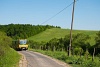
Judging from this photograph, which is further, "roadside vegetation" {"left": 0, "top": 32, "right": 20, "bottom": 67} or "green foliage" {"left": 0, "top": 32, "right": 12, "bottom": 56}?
"green foliage" {"left": 0, "top": 32, "right": 12, "bottom": 56}

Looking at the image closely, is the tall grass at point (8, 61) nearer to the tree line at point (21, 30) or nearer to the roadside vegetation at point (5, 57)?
the roadside vegetation at point (5, 57)

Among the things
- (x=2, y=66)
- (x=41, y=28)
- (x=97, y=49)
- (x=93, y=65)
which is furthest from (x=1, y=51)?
(x=41, y=28)

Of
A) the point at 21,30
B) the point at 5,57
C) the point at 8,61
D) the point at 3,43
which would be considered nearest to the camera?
the point at 8,61

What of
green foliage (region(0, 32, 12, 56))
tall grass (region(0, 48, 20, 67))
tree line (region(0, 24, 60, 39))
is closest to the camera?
tall grass (region(0, 48, 20, 67))

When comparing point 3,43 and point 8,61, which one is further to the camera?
point 3,43

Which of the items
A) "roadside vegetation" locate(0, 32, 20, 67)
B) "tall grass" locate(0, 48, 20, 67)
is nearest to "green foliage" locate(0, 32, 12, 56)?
"roadside vegetation" locate(0, 32, 20, 67)

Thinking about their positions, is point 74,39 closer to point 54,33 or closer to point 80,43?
point 80,43

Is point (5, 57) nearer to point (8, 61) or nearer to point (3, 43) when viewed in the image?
point (3, 43)

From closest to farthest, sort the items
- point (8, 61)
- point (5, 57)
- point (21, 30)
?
point (8, 61) → point (5, 57) → point (21, 30)

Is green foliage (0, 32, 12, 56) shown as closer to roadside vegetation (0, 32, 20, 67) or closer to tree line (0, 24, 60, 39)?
roadside vegetation (0, 32, 20, 67)

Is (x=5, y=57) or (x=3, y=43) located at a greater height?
(x=3, y=43)

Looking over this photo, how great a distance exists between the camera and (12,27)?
144m

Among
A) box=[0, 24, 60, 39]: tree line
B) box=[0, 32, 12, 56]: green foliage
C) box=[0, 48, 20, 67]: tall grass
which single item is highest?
box=[0, 24, 60, 39]: tree line

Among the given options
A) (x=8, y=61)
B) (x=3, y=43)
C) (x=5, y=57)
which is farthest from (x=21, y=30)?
(x=8, y=61)
